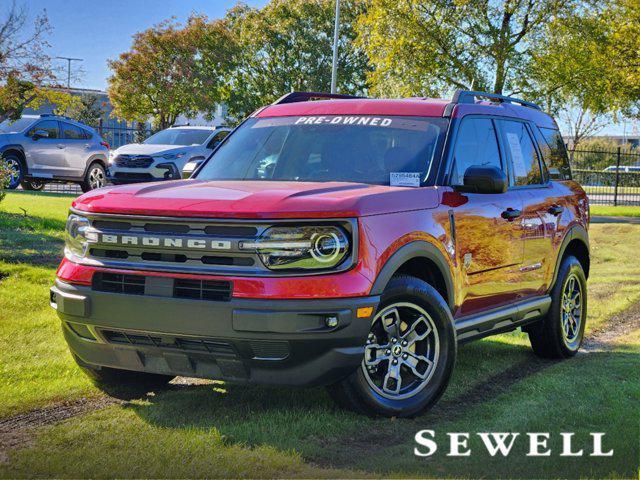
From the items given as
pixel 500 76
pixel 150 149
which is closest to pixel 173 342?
pixel 150 149

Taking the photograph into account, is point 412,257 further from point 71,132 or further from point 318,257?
point 71,132

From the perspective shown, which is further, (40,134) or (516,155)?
(40,134)

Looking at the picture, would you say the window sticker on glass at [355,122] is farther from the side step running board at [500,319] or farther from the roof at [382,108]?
the side step running board at [500,319]

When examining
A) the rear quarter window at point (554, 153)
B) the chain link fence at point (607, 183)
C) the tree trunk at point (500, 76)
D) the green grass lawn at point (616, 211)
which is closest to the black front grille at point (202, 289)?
the rear quarter window at point (554, 153)

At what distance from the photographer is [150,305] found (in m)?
5.04

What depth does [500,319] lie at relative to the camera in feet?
22.1

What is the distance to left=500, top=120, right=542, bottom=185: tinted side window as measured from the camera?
23.6 feet

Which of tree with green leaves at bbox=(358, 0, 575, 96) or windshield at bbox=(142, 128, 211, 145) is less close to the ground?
tree with green leaves at bbox=(358, 0, 575, 96)

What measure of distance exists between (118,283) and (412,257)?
170 cm

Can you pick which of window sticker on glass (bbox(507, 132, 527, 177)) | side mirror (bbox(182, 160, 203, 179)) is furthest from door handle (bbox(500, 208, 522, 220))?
side mirror (bbox(182, 160, 203, 179))

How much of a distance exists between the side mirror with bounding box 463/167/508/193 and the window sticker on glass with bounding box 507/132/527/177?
116 centimetres

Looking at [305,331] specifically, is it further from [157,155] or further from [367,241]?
[157,155]

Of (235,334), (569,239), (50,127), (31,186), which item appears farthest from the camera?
(31,186)

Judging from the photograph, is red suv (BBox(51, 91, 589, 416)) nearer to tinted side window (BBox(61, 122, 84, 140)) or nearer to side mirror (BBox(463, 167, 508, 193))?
side mirror (BBox(463, 167, 508, 193))
